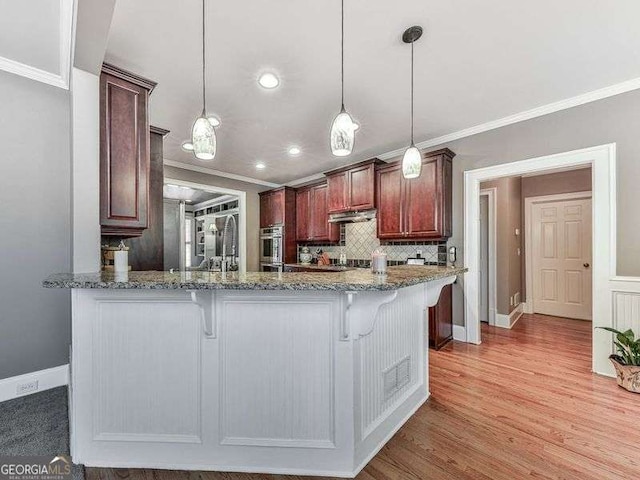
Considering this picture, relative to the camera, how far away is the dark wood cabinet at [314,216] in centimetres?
515

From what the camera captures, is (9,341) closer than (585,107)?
Yes

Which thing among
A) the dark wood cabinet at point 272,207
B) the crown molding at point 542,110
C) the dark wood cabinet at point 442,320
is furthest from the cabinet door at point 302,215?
the dark wood cabinet at point 442,320

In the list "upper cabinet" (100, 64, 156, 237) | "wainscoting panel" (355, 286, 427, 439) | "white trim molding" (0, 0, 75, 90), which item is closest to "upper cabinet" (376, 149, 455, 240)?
"wainscoting panel" (355, 286, 427, 439)

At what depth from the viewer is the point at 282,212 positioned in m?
5.55

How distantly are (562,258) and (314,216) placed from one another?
164 inches

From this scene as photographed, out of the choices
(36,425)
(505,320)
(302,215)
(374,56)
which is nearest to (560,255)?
(505,320)

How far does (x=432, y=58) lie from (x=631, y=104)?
1903 mm

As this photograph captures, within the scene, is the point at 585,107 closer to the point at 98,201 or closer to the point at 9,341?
the point at 98,201

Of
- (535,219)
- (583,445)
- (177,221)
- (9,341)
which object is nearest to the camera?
(583,445)

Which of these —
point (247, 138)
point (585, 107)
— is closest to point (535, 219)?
point (585, 107)

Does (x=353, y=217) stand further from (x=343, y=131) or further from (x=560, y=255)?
(x=560, y=255)

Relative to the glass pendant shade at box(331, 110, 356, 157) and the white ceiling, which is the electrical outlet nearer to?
the white ceiling

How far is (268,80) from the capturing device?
2.54m

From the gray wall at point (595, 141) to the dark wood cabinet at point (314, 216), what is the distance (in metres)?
2.30
